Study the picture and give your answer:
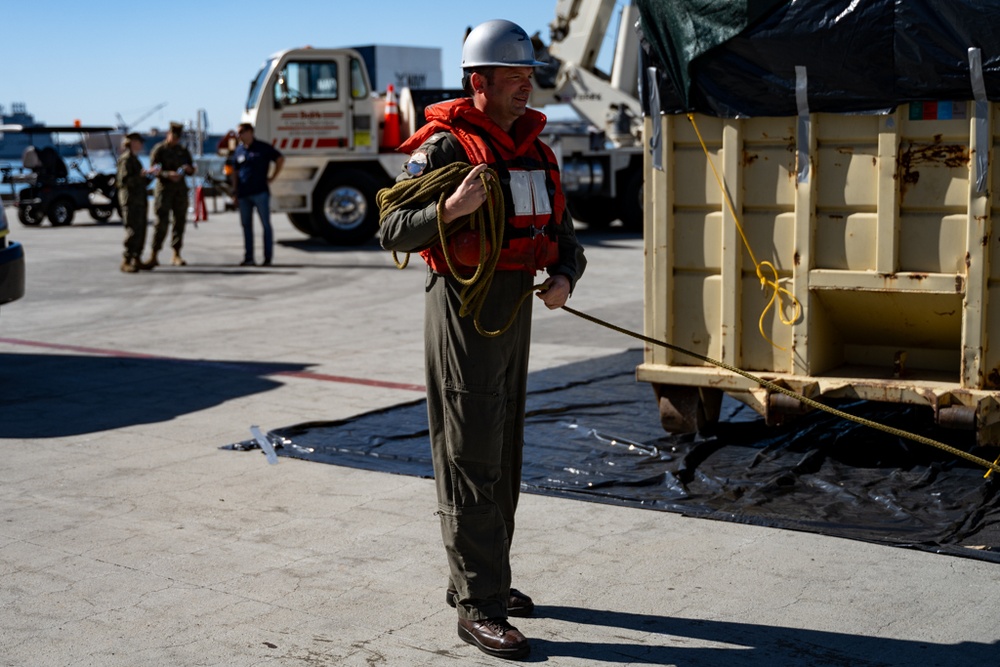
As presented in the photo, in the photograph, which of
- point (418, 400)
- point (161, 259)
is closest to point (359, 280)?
point (161, 259)

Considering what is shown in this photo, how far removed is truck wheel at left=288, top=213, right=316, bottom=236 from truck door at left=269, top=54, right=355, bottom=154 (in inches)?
77.3

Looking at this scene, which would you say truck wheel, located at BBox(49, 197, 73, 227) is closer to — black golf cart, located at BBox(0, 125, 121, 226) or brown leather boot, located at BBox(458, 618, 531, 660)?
black golf cart, located at BBox(0, 125, 121, 226)

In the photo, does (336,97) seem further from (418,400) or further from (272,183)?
(418,400)

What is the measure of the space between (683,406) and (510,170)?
2716 millimetres

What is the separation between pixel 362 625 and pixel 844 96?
10.3 ft

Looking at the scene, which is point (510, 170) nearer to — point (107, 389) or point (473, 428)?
point (473, 428)

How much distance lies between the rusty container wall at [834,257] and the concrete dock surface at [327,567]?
3.49ft

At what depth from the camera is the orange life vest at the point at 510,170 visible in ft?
13.4

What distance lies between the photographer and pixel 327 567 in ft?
15.8

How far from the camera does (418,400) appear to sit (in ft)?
25.6

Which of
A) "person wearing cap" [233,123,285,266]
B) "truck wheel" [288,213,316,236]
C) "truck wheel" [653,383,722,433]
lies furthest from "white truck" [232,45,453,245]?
"truck wheel" [653,383,722,433]

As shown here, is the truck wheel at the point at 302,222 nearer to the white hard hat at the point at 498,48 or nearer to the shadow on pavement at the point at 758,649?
the white hard hat at the point at 498,48

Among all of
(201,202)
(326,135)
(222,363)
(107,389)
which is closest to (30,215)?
(201,202)

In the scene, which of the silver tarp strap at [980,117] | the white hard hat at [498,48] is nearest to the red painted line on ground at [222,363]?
the silver tarp strap at [980,117]
